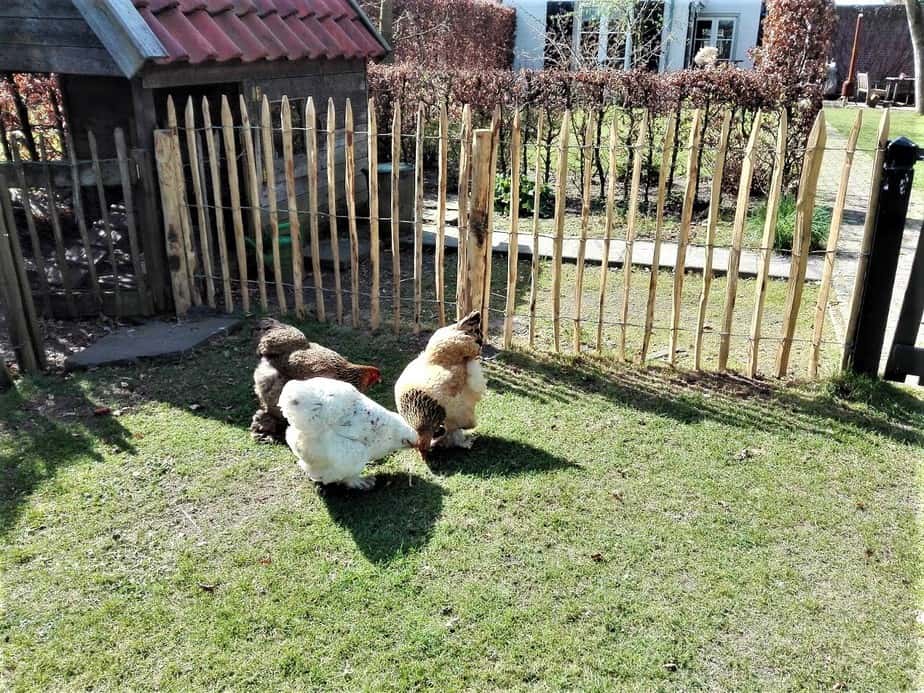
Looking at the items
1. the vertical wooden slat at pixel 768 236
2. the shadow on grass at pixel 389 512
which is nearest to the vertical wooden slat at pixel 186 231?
the shadow on grass at pixel 389 512

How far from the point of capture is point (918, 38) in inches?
773

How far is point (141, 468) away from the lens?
4.55 metres

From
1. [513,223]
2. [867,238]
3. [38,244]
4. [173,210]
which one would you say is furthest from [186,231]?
[867,238]

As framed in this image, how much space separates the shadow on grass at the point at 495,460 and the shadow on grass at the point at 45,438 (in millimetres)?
1972

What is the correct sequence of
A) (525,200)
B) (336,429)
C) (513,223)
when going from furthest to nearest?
(525,200)
(513,223)
(336,429)

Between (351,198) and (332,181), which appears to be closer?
(351,198)

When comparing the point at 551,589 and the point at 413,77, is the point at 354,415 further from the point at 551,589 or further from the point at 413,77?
the point at 413,77

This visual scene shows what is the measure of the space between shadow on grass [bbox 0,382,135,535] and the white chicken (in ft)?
4.68

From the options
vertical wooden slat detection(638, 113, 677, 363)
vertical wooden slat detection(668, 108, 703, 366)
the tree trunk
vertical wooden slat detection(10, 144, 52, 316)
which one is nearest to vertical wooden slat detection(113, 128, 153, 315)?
vertical wooden slat detection(10, 144, 52, 316)

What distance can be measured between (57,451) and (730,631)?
3.99m

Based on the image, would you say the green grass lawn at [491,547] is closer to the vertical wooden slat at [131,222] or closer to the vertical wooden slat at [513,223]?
the vertical wooden slat at [513,223]

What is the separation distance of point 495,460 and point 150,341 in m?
3.32

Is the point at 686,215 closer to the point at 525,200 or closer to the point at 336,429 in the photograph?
Result: the point at 336,429

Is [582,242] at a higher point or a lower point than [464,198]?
lower
